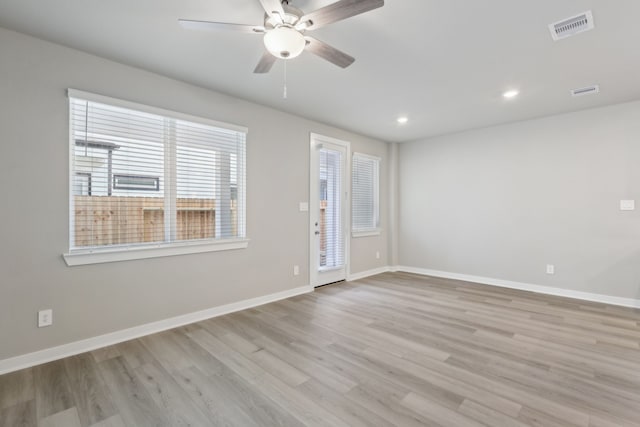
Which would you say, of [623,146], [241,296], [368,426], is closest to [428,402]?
[368,426]

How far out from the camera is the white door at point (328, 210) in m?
4.51

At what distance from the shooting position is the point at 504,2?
1.94 metres

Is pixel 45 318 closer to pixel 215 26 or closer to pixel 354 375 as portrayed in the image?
pixel 354 375

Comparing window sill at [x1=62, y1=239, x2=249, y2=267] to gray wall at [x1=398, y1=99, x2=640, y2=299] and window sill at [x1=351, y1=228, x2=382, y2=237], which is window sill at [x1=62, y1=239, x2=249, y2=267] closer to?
window sill at [x1=351, y1=228, x2=382, y2=237]

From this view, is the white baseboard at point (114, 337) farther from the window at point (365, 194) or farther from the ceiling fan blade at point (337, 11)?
the ceiling fan blade at point (337, 11)

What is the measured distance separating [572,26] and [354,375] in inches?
118

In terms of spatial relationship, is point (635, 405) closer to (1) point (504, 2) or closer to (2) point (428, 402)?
(2) point (428, 402)

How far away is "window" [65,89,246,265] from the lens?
2.60 metres

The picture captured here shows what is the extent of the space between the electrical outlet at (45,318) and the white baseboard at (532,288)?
5170mm

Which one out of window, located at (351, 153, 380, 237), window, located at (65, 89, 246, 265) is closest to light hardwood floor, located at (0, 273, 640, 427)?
window, located at (65, 89, 246, 265)

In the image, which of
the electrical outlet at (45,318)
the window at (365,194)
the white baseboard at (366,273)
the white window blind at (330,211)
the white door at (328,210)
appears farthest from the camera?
the window at (365,194)

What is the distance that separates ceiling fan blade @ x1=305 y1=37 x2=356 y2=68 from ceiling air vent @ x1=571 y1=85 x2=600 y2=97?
293 centimetres

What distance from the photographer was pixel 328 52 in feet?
6.89

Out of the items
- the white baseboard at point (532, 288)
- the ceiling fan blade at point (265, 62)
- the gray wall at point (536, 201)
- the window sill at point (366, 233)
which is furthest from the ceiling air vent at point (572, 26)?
the window sill at point (366, 233)
